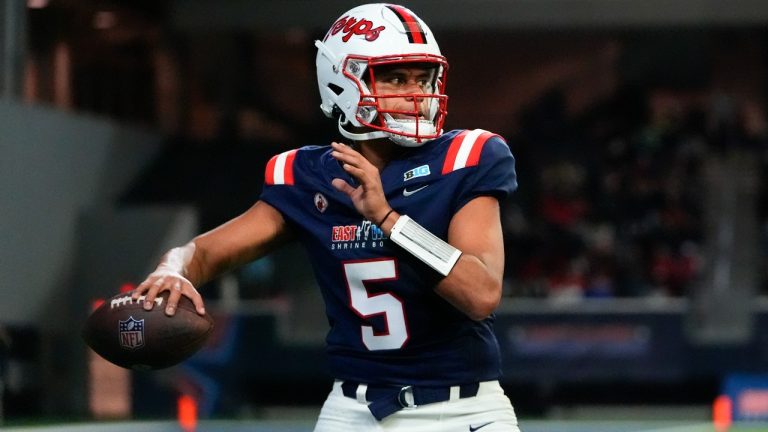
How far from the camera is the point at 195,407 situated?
11.8 meters

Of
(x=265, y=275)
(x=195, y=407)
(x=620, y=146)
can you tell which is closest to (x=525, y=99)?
(x=620, y=146)

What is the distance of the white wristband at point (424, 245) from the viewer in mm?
3258

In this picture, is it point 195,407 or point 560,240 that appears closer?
point 195,407

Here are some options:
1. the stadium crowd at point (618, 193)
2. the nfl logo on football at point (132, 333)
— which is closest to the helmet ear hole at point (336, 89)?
the nfl logo on football at point (132, 333)

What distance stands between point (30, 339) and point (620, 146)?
712 centimetres

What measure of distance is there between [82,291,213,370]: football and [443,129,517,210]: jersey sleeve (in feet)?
2.40

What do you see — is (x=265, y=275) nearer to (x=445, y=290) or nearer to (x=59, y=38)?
(x=59, y=38)

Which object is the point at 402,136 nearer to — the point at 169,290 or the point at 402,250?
the point at 402,250

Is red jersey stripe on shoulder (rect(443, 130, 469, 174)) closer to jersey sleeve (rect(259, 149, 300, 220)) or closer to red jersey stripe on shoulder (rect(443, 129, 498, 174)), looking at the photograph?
red jersey stripe on shoulder (rect(443, 129, 498, 174))

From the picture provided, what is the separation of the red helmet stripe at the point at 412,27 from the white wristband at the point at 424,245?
0.56 meters

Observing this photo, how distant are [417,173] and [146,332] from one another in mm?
787

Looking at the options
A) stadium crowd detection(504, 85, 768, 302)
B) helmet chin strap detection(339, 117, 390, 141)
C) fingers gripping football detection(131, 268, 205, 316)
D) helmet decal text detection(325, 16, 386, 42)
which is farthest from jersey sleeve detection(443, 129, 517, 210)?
stadium crowd detection(504, 85, 768, 302)

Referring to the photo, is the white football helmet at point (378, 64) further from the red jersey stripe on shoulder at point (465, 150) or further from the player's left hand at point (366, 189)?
the player's left hand at point (366, 189)

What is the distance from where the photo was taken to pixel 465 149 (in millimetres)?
3555
